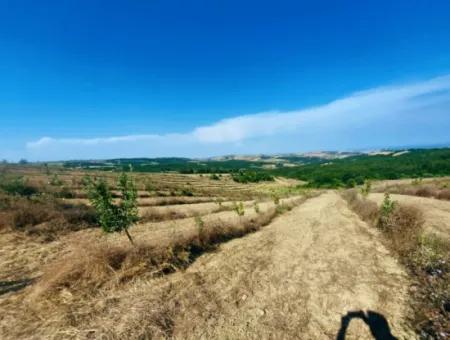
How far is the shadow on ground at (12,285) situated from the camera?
7211 mm

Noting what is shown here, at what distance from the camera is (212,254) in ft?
33.7

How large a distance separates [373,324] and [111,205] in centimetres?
884

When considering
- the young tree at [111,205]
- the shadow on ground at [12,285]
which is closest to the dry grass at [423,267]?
the young tree at [111,205]

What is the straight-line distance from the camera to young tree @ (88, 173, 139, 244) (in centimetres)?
919

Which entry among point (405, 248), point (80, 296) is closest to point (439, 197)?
point (405, 248)

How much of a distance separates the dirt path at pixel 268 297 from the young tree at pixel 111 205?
3.21m

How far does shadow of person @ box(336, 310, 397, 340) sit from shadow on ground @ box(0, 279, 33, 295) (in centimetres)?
858

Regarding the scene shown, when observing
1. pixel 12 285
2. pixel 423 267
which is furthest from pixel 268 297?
pixel 12 285

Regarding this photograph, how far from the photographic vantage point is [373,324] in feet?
18.2

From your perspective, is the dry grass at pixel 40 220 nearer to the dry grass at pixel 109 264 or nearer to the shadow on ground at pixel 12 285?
the shadow on ground at pixel 12 285

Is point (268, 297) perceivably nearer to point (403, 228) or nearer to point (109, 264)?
point (109, 264)

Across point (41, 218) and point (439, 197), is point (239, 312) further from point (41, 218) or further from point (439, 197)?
point (439, 197)

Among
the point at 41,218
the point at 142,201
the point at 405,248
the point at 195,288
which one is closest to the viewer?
the point at 195,288

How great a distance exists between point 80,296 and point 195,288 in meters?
Answer: 2.93
